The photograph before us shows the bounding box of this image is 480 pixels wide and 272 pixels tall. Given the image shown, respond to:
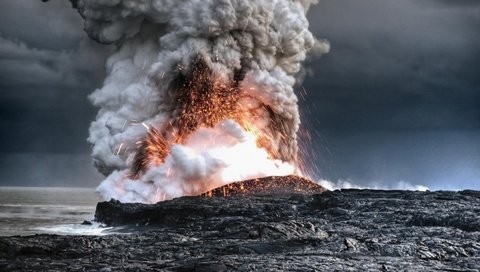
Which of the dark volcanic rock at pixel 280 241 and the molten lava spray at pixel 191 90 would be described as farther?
the molten lava spray at pixel 191 90

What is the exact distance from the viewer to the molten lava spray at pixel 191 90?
8269 cm

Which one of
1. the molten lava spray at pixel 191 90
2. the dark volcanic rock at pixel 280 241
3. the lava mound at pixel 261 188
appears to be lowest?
the dark volcanic rock at pixel 280 241

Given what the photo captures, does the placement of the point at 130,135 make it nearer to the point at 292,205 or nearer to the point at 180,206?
the point at 180,206

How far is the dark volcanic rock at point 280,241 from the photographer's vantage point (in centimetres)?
3372

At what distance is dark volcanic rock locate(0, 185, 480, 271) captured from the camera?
3372 centimetres

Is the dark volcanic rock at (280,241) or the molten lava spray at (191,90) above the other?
the molten lava spray at (191,90)

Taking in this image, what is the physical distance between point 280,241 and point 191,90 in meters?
47.2

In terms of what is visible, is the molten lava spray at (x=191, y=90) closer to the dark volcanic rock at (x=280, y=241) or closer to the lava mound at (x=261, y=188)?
the lava mound at (x=261, y=188)

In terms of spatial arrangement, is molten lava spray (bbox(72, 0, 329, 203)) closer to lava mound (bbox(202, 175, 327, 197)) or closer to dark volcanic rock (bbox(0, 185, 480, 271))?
lava mound (bbox(202, 175, 327, 197))

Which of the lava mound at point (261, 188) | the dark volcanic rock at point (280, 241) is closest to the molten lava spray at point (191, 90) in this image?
the lava mound at point (261, 188)

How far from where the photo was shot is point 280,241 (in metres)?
41.9

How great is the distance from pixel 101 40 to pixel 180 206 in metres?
33.8

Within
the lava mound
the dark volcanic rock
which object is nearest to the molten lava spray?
the lava mound

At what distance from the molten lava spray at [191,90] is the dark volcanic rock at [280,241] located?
1422cm
